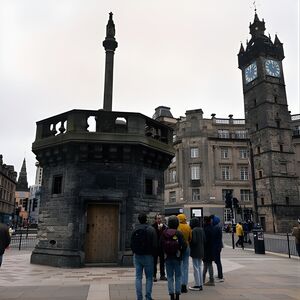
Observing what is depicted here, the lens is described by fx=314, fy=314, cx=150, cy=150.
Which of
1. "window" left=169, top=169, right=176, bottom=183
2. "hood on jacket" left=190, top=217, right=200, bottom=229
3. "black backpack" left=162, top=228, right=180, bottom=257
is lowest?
"black backpack" left=162, top=228, right=180, bottom=257

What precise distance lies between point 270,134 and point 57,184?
4171 centimetres

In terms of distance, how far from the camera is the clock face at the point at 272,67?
1994 inches

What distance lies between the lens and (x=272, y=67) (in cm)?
5119

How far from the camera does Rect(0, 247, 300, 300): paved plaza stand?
22.4 feet

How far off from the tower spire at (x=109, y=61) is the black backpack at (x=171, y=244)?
8.93 metres

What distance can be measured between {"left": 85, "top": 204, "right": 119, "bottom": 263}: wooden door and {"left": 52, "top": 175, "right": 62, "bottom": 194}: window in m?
1.60

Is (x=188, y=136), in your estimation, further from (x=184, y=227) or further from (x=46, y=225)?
(x=184, y=227)

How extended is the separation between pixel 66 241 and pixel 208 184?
40.3 m

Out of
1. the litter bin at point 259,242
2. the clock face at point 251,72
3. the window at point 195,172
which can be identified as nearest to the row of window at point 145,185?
the litter bin at point 259,242

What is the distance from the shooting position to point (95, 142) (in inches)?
456

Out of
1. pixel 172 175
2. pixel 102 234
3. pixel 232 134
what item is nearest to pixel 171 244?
pixel 102 234

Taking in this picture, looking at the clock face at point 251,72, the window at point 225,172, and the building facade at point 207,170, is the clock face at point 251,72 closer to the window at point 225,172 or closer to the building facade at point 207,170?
the building facade at point 207,170

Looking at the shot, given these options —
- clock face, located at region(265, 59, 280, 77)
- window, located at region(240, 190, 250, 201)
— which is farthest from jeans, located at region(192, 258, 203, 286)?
clock face, located at region(265, 59, 280, 77)

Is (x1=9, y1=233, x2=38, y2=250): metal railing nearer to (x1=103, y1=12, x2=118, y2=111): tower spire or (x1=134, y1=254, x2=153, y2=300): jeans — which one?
(x1=103, y1=12, x2=118, y2=111): tower spire
